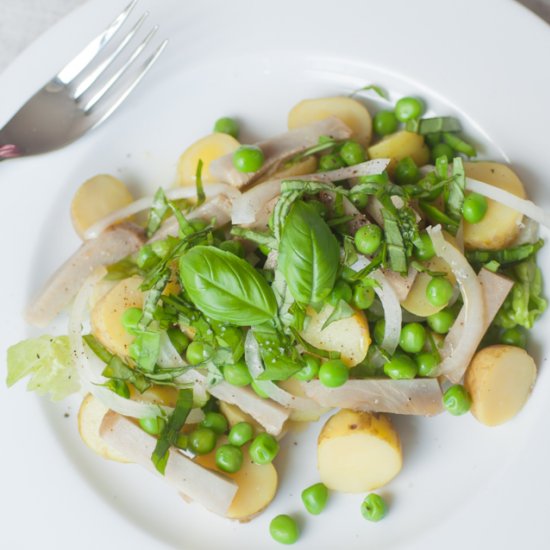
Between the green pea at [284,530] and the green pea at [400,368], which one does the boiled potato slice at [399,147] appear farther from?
the green pea at [284,530]

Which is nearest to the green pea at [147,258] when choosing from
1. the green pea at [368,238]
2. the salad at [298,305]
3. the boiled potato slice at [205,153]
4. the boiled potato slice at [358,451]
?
the salad at [298,305]

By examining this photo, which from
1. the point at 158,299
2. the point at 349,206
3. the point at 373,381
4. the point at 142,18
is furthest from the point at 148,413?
the point at 142,18

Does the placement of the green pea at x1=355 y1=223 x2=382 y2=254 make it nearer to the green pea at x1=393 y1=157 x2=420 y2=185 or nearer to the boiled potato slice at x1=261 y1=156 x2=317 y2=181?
the green pea at x1=393 y1=157 x2=420 y2=185

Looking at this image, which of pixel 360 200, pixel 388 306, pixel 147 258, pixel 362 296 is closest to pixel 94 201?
pixel 147 258

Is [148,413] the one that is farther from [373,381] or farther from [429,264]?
[429,264]

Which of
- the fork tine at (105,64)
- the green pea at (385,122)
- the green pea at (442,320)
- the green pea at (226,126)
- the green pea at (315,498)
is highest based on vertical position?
the fork tine at (105,64)

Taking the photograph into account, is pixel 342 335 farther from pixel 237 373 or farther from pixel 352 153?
pixel 352 153
